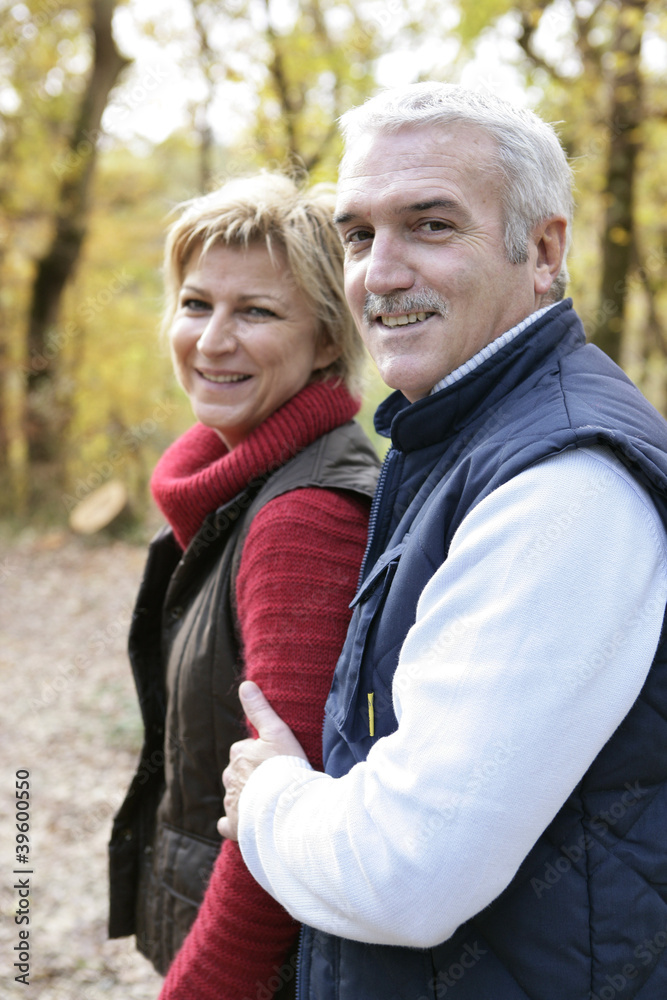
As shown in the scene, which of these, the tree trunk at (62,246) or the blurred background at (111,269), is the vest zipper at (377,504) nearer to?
the blurred background at (111,269)

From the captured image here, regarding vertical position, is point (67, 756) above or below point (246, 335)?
below

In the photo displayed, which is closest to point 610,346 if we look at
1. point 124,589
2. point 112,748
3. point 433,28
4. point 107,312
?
point 433,28

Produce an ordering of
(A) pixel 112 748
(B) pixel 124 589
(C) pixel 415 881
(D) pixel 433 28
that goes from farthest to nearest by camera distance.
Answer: (B) pixel 124 589 < (D) pixel 433 28 < (A) pixel 112 748 < (C) pixel 415 881

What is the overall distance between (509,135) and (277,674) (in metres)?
1.02

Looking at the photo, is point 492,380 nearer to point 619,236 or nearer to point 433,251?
point 433,251

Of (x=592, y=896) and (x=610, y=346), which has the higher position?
(x=592, y=896)

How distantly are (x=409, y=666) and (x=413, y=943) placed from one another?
370mm

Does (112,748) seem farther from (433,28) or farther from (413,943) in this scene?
(433,28)

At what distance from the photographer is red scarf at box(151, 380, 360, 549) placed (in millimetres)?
1924

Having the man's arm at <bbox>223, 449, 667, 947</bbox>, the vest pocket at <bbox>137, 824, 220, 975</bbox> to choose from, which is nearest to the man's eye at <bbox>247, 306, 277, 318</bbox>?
the man's arm at <bbox>223, 449, 667, 947</bbox>

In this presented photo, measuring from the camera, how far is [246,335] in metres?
2.00

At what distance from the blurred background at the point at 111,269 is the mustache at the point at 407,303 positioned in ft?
1.21

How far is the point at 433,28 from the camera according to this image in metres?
8.20
